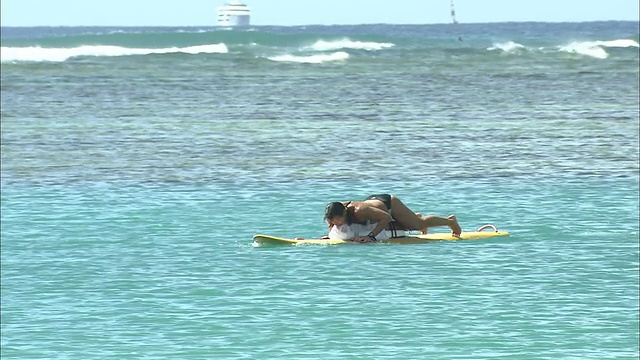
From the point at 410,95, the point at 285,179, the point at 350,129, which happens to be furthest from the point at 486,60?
the point at 285,179

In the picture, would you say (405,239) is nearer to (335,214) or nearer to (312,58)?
(335,214)

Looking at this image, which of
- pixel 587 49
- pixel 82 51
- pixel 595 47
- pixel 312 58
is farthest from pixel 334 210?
pixel 595 47

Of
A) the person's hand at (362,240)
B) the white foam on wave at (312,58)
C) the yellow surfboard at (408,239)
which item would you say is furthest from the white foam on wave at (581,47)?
the person's hand at (362,240)

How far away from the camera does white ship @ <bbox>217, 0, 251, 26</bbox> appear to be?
15638 cm

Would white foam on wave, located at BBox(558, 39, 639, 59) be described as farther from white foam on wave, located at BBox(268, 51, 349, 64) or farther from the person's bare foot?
the person's bare foot

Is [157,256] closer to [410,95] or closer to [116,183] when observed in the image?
[116,183]

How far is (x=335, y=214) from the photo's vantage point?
677 inches

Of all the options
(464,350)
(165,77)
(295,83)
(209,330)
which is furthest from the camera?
(165,77)

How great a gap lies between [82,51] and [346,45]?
16143 millimetres

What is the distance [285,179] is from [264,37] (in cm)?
6682

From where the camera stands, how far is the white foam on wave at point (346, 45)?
8588 centimetres

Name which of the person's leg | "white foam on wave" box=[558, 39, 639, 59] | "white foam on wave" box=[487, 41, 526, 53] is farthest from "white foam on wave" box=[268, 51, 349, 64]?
the person's leg

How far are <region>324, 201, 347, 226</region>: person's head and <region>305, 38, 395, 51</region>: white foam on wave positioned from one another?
6747 cm

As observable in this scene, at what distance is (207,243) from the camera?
17688 mm
